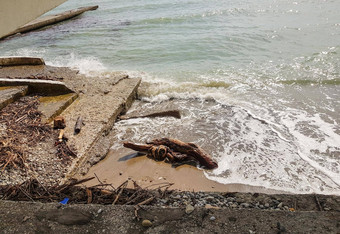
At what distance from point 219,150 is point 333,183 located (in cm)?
161

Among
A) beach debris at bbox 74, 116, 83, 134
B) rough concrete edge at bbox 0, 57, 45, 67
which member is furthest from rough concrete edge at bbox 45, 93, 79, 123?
rough concrete edge at bbox 0, 57, 45, 67

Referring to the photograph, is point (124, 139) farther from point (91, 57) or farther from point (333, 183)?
point (91, 57)

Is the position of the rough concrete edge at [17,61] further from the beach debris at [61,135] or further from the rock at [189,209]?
the rock at [189,209]

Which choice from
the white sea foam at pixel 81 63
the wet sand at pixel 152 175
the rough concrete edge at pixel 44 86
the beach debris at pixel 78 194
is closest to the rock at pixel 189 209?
the beach debris at pixel 78 194

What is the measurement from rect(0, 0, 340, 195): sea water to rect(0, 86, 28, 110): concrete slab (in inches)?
86.8

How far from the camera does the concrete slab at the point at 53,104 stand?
15.9 ft

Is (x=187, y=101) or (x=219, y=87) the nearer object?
(x=187, y=101)

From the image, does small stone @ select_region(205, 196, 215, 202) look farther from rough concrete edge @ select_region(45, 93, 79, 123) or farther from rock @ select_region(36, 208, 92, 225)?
rough concrete edge @ select_region(45, 93, 79, 123)

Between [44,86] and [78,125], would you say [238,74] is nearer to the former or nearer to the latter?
[78,125]

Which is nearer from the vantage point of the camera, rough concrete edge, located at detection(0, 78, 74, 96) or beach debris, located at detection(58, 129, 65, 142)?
beach debris, located at detection(58, 129, 65, 142)

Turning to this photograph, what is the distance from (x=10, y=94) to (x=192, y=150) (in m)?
3.81

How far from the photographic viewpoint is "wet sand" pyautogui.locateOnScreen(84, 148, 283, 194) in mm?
3555

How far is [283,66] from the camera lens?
8.02 m

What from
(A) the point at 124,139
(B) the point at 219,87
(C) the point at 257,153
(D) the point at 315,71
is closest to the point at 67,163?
(A) the point at 124,139
